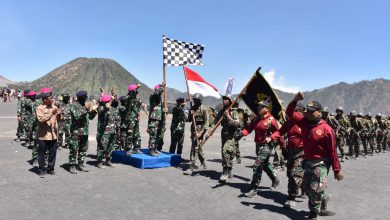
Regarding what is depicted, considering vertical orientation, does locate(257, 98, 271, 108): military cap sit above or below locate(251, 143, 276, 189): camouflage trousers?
above

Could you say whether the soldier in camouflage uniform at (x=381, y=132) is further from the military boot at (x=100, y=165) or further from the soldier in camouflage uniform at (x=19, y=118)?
the soldier in camouflage uniform at (x=19, y=118)

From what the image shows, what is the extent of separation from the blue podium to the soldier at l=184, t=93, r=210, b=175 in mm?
1066

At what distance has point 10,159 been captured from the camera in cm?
1077

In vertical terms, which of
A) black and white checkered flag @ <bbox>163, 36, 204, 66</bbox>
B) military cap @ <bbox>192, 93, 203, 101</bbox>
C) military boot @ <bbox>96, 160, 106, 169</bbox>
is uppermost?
black and white checkered flag @ <bbox>163, 36, 204, 66</bbox>

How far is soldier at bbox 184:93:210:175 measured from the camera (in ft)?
32.8

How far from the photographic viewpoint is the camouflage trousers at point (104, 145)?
10.0 meters

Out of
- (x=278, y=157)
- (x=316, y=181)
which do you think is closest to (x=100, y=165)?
(x=278, y=157)

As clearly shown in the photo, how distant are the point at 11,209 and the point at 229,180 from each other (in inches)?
228

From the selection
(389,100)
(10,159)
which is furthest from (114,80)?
(10,159)

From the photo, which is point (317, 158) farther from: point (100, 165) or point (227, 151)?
point (100, 165)

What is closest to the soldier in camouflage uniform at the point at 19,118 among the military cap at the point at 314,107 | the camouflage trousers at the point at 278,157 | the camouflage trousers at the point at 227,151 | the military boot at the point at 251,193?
the camouflage trousers at the point at 227,151

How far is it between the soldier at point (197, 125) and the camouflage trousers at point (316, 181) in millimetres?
4188

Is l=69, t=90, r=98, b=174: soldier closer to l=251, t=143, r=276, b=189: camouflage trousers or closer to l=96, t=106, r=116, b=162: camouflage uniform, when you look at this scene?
l=96, t=106, r=116, b=162: camouflage uniform

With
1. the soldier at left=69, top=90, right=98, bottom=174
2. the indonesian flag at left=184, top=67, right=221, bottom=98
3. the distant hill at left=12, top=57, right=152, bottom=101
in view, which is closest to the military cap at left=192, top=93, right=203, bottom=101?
the indonesian flag at left=184, top=67, right=221, bottom=98
